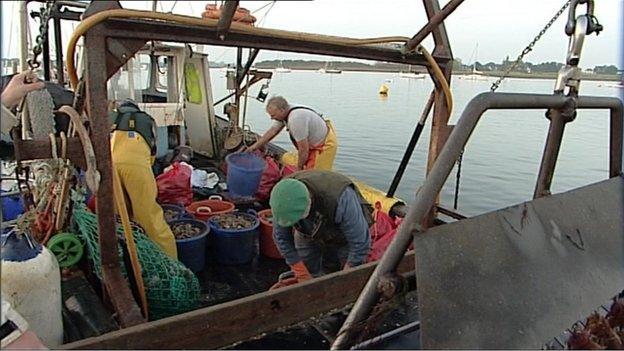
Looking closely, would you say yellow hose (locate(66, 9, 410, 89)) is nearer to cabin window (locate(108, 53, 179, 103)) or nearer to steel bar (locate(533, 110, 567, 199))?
steel bar (locate(533, 110, 567, 199))

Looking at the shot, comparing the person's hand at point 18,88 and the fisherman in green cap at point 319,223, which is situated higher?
the person's hand at point 18,88

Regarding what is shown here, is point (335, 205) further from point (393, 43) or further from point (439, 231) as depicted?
point (439, 231)

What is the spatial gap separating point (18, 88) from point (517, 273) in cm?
237

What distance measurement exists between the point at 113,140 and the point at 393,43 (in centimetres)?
207

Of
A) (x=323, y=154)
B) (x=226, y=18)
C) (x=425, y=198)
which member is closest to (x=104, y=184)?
(x=226, y=18)

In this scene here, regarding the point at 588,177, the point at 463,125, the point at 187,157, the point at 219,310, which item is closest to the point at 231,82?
the point at 187,157

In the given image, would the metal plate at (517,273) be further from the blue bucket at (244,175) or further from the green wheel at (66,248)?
the blue bucket at (244,175)

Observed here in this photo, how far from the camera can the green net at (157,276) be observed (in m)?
2.82

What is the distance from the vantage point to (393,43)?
3.25 meters

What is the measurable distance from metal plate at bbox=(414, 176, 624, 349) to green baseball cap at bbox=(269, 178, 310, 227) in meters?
1.22

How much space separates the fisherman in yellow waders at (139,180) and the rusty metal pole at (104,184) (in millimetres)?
676

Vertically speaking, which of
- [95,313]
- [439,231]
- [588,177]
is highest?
[439,231]

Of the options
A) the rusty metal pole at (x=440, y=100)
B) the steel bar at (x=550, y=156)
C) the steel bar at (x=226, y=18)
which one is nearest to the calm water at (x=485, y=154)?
the rusty metal pole at (x=440, y=100)

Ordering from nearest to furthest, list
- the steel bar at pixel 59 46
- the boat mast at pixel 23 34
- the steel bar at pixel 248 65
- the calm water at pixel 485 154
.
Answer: the boat mast at pixel 23 34 → the steel bar at pixel 59 46 → the steel bar at pixel 248 65 → the calm water at pixel 485 154
